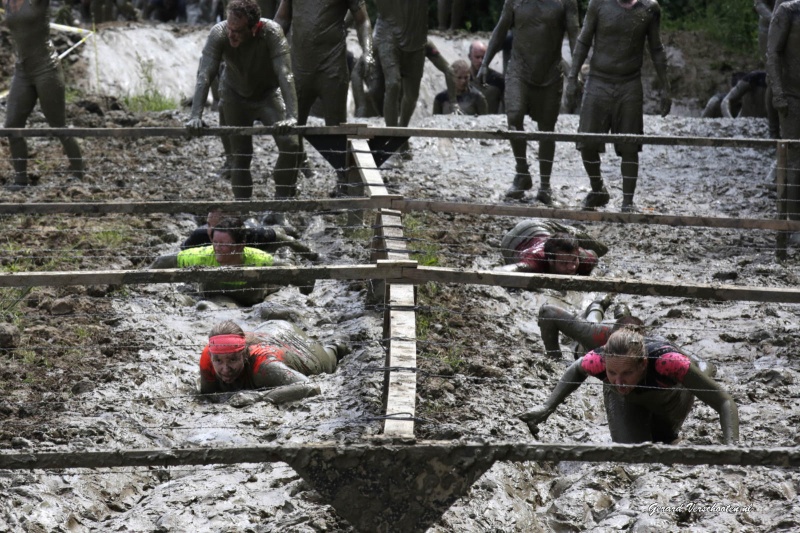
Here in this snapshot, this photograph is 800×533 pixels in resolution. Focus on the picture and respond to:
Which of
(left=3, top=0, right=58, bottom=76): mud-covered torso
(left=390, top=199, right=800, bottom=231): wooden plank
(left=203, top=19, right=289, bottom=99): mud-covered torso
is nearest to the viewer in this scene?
(left=390, top=199, right=800, bottom=231): wooden plank

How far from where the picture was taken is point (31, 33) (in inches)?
405

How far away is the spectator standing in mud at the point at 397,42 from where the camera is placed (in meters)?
10.9

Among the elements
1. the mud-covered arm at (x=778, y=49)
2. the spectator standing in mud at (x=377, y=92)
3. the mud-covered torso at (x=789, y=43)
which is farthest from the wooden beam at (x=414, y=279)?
the spectator standing in mud at (x=377, y=92)

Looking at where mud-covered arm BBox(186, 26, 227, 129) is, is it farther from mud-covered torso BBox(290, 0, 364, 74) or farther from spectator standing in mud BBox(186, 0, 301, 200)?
mud-covered torso BBox(290, 0, 364, 74)

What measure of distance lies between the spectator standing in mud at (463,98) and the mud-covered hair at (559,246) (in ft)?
21.8

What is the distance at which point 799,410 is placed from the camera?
597 centimetres

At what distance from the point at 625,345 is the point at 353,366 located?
1849mm

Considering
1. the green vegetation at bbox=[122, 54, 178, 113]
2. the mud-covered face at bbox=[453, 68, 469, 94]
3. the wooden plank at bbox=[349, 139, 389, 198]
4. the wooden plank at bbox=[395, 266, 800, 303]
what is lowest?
the wooden plank at bbox=[395, 266, 800, 303]

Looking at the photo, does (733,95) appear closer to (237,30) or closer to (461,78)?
(461,78)

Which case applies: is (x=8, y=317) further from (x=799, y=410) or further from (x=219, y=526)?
(x=799, y=410)

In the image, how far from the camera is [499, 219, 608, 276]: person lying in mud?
784 centimetres

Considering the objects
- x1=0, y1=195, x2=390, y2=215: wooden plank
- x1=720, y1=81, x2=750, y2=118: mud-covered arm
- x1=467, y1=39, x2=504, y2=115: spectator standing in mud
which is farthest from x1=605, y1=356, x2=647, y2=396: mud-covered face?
x1=467, y1=39, x2=504, y2=115: spectator standing in mud

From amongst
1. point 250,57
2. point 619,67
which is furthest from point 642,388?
point 619,67

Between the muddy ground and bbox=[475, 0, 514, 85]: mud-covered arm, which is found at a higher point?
bbox=[475, 0, 514, 85]: mud-covered arm
